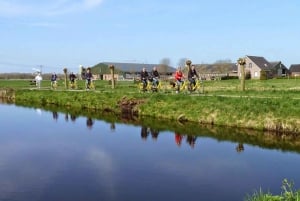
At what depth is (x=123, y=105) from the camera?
34.8 m

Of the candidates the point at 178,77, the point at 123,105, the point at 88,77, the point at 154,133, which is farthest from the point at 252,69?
the point at 154,133

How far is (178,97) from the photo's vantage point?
3159 cm

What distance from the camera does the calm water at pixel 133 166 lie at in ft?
41.0

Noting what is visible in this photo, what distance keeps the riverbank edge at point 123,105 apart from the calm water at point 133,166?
3.69m

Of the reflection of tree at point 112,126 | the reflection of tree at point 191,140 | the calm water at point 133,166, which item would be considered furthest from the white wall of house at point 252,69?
the reflection of tree at point 191,140

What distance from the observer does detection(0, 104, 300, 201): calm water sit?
41.0ft

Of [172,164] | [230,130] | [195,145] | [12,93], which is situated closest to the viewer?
[172,164]

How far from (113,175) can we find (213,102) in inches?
587

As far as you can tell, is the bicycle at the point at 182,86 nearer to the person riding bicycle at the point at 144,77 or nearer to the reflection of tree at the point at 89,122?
the person riding bicycle at the point at 144,77

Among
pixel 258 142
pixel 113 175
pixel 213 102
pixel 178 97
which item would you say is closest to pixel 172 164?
pixel 113 175

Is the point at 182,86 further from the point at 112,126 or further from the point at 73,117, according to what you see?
the point at 112,126

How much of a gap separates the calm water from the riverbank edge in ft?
12.1

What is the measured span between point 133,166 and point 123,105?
19.1 metres

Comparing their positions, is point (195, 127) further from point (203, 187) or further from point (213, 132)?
point (203, 187)
